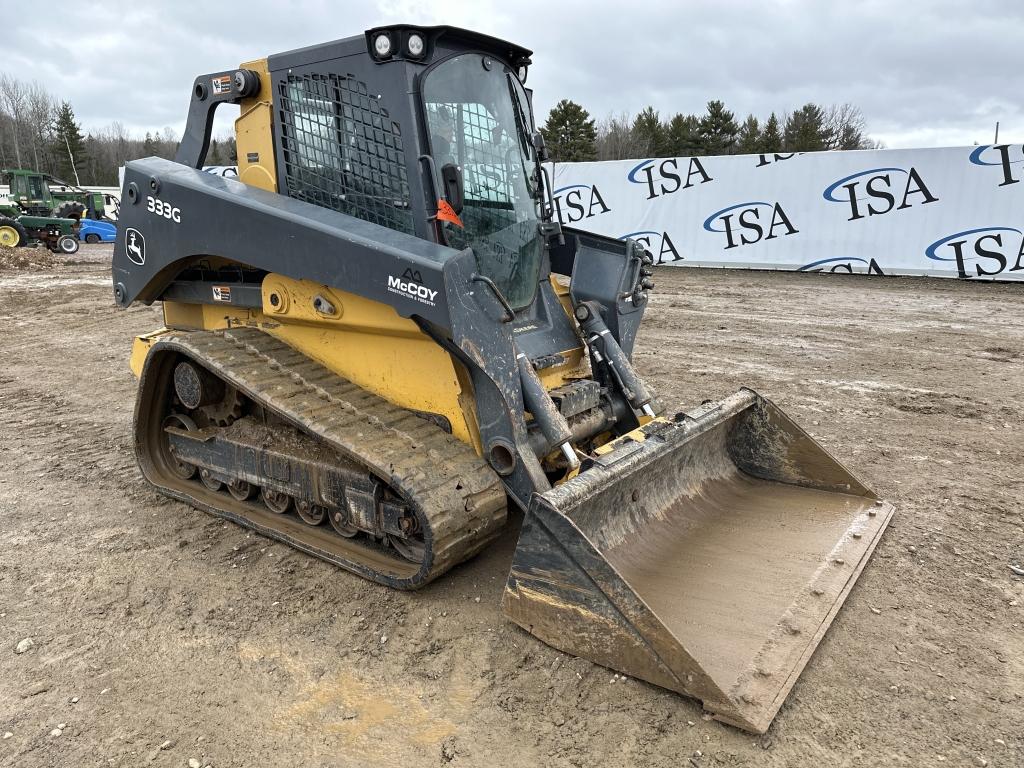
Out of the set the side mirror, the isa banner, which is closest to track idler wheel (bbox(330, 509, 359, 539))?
the side mirror

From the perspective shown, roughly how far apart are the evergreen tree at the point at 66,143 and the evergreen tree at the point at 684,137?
43926 mm

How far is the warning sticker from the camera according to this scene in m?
3.95

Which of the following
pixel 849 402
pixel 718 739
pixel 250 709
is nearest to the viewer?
pixel 718 739

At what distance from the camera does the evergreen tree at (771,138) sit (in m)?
41.8

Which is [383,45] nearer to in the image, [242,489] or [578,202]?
[242,489]

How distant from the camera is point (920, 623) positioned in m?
3.15

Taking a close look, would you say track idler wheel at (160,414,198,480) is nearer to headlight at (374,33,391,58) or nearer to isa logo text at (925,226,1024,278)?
headlight at (374,33,391,58)

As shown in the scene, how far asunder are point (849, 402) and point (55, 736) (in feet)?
20.0

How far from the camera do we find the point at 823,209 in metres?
15.1

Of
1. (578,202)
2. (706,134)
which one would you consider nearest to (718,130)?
(706,134)

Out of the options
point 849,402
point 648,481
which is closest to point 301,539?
point 648,481

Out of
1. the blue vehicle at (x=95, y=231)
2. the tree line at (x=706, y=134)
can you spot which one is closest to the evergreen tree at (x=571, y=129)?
the tree line at (x=706, y=134)

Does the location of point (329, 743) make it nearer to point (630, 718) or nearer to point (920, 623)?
point (630, 718)

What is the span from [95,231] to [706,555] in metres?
26.4
